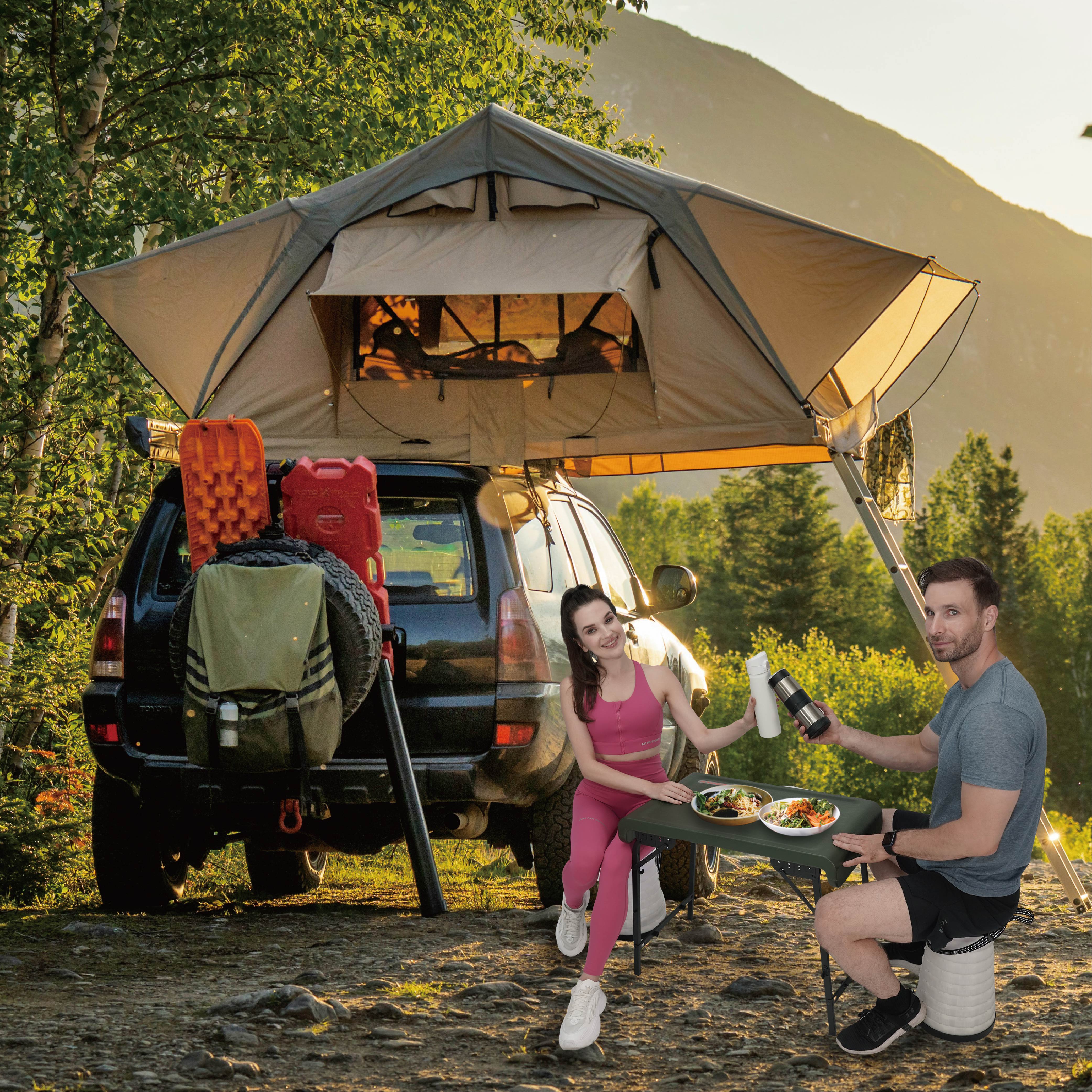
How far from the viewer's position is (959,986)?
364 centimetres

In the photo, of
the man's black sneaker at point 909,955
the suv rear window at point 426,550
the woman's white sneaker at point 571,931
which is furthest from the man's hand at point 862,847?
the suv rear window at point 426,550

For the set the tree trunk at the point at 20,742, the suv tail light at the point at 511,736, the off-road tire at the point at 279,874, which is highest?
the suv tail light at the point at 511,736

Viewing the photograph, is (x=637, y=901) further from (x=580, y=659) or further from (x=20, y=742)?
(x=20, y=742)

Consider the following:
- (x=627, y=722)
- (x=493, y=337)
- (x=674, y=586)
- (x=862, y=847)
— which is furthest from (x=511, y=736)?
(x=493, y=337)

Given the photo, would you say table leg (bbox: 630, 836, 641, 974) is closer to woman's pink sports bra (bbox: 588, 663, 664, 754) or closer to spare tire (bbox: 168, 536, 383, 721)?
woman's pink sports bra (bbox: 588, 663, 664, 754)

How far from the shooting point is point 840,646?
65.4 metres

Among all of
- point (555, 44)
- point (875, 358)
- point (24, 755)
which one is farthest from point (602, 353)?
point (555, 44)

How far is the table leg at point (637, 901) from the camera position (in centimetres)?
402

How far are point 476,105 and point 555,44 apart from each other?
7.98 feet

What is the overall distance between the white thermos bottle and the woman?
0.11m

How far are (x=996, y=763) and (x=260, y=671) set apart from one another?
7.64 ft

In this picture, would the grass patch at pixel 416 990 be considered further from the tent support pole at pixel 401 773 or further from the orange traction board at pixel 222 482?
the orange traction board at pixel 222 482

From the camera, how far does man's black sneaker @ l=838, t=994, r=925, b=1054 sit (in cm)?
358

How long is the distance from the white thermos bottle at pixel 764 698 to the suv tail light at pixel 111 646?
250cm
